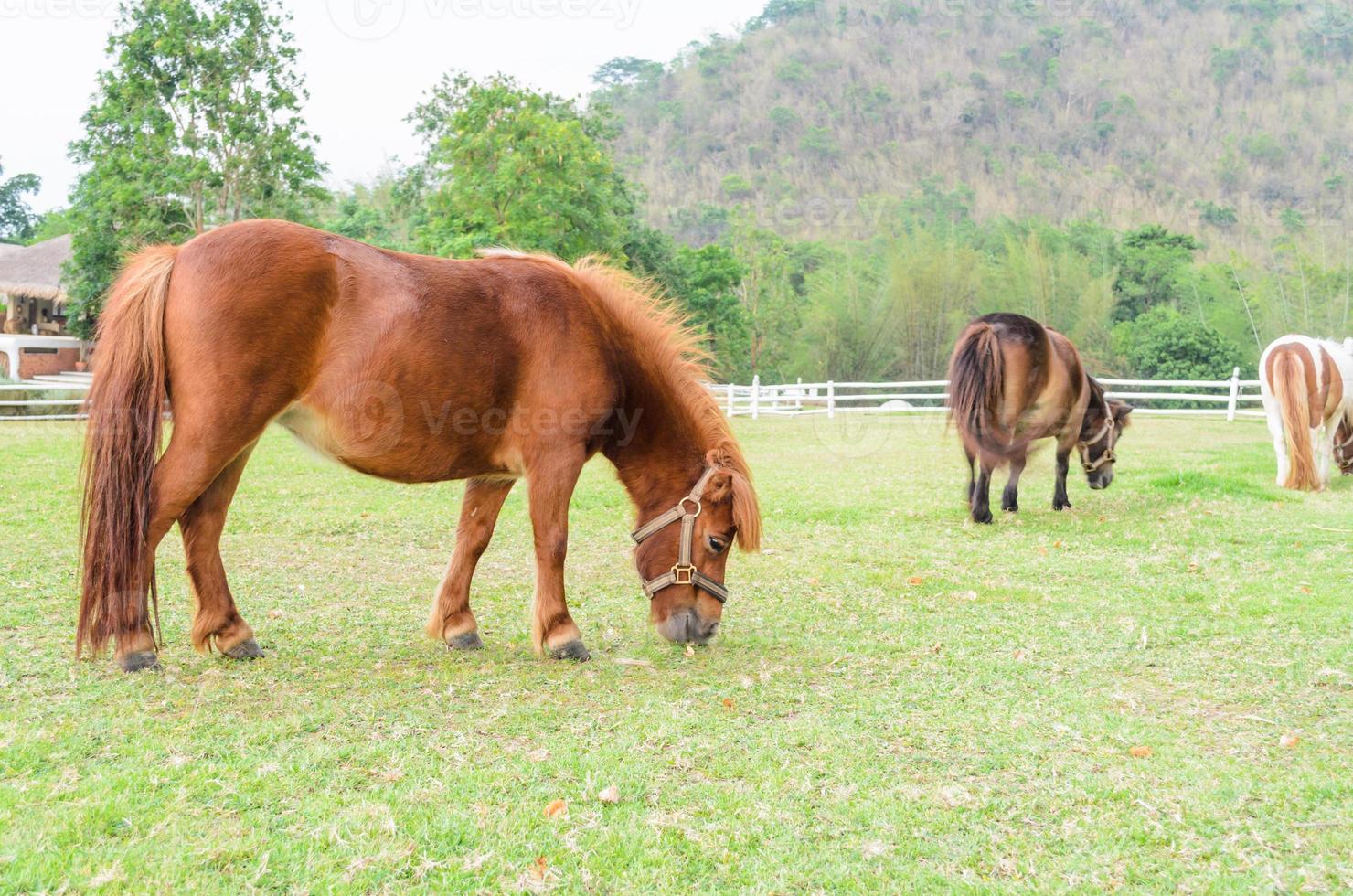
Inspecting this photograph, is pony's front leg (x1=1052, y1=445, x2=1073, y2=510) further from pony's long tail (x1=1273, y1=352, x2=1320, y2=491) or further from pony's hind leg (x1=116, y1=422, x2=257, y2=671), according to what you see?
pony's hind leg (x1=116, y1=422, x2=257, y2=671)

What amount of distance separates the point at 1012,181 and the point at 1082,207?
35.7 feet

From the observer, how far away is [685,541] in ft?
14.3

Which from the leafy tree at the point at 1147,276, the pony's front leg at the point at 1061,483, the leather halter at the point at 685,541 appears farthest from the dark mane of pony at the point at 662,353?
the leafy tree at the point at 1147,276

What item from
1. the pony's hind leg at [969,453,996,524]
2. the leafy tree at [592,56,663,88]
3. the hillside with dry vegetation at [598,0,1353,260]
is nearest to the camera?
the pony's hind leg at [969,453,996,524]

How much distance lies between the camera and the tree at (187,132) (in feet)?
74.3

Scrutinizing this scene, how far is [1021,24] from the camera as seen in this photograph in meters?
114

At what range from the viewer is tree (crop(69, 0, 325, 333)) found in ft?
74.3

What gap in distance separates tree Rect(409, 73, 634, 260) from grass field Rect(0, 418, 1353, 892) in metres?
16.5

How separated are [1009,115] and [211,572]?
329ft

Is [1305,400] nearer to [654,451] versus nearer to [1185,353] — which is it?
[654,451]

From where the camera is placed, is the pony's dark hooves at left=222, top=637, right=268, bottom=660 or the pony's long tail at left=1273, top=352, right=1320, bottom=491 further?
the pony's long tail at left=1273, top=352, right=1320, bottom=491

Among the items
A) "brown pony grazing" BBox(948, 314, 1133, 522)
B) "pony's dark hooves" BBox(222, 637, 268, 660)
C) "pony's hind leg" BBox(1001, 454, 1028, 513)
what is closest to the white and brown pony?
"brown pony grazing" BBox(948, 314, 1133, 522)

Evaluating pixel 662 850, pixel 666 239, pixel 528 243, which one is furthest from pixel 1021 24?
pixel 662 850

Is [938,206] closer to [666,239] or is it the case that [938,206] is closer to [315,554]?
[666,239]
